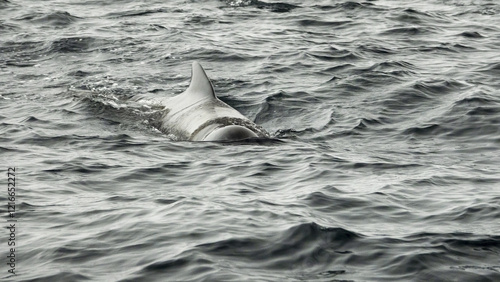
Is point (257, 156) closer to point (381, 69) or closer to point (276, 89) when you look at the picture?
point (276, 89)

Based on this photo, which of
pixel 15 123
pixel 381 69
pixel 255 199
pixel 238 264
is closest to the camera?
pixel 238 264

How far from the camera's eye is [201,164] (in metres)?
12.2

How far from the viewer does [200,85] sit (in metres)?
15.3

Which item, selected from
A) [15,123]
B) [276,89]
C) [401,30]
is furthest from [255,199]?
[401,30]

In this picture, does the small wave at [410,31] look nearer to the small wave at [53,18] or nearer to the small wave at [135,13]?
the small wave at [135,13]

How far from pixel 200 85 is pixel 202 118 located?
3.93 feet

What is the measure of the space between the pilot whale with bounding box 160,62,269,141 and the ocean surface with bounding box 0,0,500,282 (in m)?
0.26

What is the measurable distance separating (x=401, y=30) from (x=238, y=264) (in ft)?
53.8

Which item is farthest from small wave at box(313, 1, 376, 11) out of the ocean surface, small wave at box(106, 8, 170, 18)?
small wave at box(106, 8, 170, 18)

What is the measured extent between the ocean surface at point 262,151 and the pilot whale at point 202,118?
258mm

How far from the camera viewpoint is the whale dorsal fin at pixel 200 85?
15.1 m

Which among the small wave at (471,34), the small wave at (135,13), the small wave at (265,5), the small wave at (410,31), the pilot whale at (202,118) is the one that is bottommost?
the small wave at (471,34)

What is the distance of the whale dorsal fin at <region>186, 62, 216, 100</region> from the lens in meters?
15.1

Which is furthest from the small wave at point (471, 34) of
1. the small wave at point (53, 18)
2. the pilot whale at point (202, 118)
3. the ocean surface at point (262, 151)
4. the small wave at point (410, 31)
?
the small wave at point (53, 18)
